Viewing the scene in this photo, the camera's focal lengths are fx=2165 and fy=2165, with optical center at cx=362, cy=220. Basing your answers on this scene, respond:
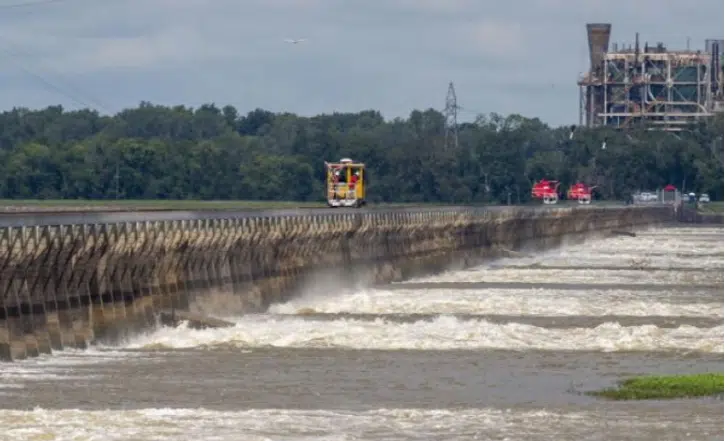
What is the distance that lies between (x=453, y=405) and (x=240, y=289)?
28.6 meters

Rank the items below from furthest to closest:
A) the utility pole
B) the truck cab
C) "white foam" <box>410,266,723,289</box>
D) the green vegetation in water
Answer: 1. the utility pole
2. the truck cab
3. "white foam" <box>410,266,723,289</box>
4. the green vegetation in water

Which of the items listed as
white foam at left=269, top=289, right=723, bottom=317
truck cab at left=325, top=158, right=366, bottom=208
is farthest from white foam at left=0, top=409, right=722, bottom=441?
truck cab at left=325, top=158, right=366, bottom=208

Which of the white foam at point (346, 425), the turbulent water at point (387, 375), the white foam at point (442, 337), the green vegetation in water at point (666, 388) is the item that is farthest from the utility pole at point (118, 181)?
the white foam at point (346, 425)

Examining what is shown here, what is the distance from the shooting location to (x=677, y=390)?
3597 cm

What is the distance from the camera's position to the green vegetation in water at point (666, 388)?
35.4 m

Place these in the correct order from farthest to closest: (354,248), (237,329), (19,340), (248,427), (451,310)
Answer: (354,248)
(451,310)
(237,329)
(19,340)
(248,427)

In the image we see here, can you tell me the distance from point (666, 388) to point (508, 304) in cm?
2742

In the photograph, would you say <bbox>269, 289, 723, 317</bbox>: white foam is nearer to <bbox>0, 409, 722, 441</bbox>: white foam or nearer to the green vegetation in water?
the green vegetation in water

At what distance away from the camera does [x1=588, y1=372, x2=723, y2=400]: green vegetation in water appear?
35.4m

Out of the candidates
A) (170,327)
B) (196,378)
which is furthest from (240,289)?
(196,378)

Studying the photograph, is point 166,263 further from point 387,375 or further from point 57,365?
point 387,375

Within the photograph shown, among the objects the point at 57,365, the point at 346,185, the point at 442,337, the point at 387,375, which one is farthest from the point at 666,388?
the point at 346,185

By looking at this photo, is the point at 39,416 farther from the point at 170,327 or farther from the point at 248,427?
the point at 170,327

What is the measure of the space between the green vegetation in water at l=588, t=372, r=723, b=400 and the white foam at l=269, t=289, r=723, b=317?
871 inches
